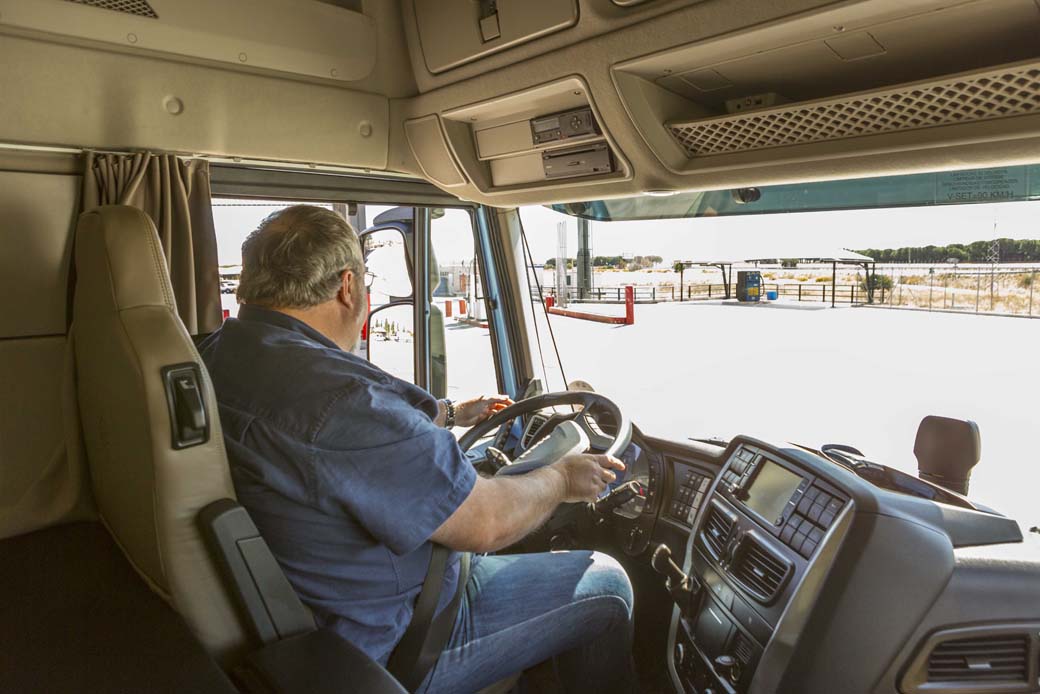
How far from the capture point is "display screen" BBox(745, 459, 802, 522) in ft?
6.40

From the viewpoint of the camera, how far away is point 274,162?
2719mm

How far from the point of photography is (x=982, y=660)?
1.67 meters

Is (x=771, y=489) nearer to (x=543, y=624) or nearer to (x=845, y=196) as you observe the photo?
(x=543, y=624)

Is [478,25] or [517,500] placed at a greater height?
[478,25]

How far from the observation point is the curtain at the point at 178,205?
7.54 feet

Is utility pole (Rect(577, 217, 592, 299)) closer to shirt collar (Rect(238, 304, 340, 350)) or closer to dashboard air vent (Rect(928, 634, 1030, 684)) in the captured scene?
shirt collar (Rect(238, 304, 340, 350))

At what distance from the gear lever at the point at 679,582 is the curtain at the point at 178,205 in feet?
5.98

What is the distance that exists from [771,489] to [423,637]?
1061mm

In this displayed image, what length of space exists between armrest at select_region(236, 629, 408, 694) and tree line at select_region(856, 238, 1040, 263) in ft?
6.11

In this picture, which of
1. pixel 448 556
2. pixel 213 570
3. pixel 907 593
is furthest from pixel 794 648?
pixel 213 570

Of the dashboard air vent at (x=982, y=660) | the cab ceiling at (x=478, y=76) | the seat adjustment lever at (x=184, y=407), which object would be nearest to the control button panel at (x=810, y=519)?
the dashboard air vent at (x=982, y=660)

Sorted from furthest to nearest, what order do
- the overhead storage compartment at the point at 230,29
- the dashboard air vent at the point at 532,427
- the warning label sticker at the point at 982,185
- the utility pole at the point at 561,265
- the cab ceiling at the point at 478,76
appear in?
the utility pole at the point at 561,265 < the dashboard air vent at the point at 532,427 < the overhead storage compartment at the point at 230,29 < the warning label sticker at the point at 982,185 < the cab ceiling at the point at 478,76

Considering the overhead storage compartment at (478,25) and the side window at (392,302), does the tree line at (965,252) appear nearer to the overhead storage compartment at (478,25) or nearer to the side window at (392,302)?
the overhead storage compartment at (478,25)

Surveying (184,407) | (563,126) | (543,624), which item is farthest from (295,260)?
(563,126)
